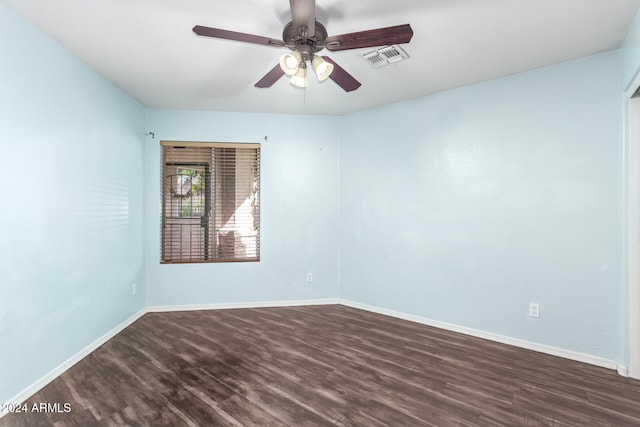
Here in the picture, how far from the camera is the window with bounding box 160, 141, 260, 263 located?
3.96 metres

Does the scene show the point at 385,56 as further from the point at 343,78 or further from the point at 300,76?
the point at 300,76

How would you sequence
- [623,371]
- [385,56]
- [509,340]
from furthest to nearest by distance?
[509,340]
[385,56]
[623,371]

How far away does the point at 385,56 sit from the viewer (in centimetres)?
254

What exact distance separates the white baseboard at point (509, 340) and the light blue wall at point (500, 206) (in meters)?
0.05

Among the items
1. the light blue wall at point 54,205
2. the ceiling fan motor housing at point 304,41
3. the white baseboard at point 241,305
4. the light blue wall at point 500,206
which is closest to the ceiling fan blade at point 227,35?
the ceiling fan motor housing at point 304,41

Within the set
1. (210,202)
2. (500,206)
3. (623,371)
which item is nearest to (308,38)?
(500,206)

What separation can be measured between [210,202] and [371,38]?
2965mm

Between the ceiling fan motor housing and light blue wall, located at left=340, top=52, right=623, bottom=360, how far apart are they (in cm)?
199

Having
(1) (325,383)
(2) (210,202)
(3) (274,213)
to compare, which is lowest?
(1) (325,383)

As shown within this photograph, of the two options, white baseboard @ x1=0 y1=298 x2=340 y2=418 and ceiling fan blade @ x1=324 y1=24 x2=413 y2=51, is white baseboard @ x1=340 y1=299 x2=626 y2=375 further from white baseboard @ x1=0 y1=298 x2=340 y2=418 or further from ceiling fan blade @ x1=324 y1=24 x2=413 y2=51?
ceiling fan blade @ x1=324 y1=24 x2=413 y2=51

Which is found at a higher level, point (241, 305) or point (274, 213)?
point (274, 213)

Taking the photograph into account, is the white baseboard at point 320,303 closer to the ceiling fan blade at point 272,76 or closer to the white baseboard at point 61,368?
the white baseboard at point 61,368

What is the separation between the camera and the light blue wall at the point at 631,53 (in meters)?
2.04

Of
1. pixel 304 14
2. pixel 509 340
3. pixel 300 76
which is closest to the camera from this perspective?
pixel 304 14
